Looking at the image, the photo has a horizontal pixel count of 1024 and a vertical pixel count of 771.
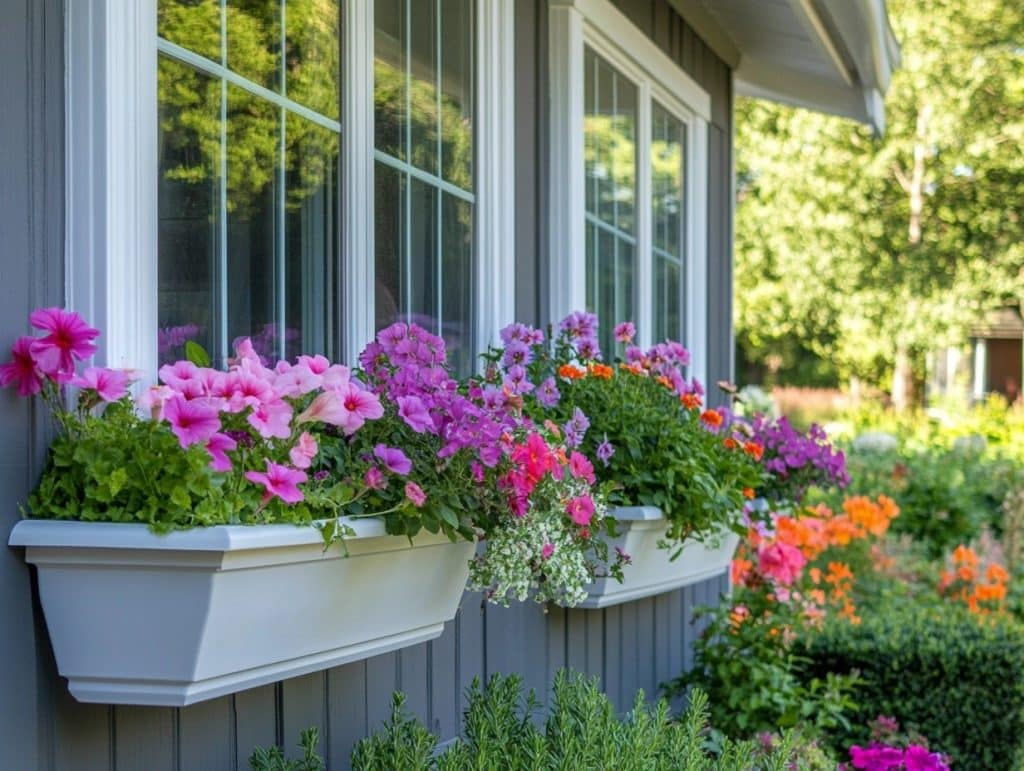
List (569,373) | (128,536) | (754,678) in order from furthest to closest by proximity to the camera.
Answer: (754,678)
(569,373)
(128,536)

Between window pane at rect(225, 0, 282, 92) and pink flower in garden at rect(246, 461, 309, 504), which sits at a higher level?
window pane at rect(225, 0, 282, 92)

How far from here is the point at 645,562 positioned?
3387 mm

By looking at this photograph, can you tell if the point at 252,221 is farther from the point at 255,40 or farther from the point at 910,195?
the point at 910,195

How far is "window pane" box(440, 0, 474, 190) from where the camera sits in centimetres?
297

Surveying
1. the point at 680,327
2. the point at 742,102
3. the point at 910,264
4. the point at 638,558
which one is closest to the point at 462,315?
the point at 638,558

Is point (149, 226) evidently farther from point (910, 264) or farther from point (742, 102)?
point (742, 102)

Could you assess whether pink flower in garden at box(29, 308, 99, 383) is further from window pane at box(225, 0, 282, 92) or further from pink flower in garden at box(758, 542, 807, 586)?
pink flower in garden at box(758, 542, 807, 586)

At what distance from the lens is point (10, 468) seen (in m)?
1.64

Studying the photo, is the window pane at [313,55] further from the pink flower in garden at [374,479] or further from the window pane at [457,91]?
the pink flower in garden at [374,479]

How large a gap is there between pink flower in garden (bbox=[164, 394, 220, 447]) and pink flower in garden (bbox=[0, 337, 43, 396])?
166 mm

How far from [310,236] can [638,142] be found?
7.13 ft

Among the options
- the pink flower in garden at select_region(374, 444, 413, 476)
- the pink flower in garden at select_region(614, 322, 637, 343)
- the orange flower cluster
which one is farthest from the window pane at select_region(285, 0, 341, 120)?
the orange flower cluster

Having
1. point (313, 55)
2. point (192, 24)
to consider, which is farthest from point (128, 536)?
point (313, 55)

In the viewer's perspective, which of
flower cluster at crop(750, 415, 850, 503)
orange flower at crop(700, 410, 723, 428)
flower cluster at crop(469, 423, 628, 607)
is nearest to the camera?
flower cluster at crop(469, 423, 628, 607)
